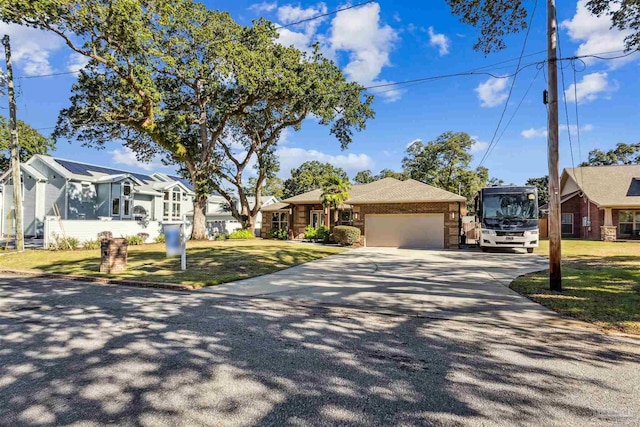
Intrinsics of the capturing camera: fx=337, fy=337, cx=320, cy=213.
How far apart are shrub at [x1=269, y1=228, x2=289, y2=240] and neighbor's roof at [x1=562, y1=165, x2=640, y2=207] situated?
21.5 meters

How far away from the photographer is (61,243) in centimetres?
1617

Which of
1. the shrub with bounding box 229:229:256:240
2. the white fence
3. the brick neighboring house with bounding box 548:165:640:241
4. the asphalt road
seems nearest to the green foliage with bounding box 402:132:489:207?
the brick neighboring house with bounding box 548:165:640:241

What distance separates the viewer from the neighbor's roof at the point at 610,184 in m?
22.1

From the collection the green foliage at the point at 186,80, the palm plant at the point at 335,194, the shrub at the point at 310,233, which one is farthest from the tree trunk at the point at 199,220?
the palm plant at the point at 335,194

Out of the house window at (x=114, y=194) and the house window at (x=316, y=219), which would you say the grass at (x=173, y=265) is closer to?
the house window at (x=316, y=219)

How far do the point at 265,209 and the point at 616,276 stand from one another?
23.7 m

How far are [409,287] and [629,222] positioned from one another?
23.7 meters

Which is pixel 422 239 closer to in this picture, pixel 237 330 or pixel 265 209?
pixel 265 209

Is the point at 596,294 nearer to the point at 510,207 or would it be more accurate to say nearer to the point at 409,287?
the point at 409,287

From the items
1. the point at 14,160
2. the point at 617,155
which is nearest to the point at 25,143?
the point at 14,160

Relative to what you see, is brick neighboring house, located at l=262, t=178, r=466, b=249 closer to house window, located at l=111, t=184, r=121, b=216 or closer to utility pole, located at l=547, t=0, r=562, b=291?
utility pole, located at l=547, t=0, r=562, b=291

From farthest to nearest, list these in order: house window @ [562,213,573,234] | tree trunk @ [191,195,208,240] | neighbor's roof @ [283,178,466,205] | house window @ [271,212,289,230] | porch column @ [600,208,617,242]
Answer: house window @ [271,212,289,230] → house window @ [562,213,573,234] → tree trunk @ [191,195,208,240] → porch column @ [600,208,617,242] → neighbor's roof @ [283,178,466,205]

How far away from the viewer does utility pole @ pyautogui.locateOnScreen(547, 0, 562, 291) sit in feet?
23.8

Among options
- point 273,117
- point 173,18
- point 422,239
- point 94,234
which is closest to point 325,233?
point 422,239
